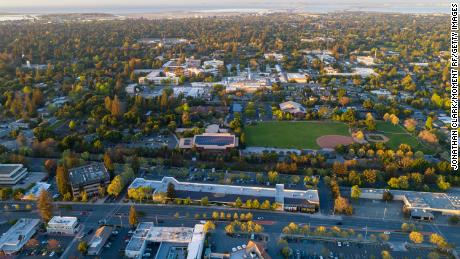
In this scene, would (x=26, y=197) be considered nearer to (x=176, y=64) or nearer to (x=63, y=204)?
(x=63, y=204)

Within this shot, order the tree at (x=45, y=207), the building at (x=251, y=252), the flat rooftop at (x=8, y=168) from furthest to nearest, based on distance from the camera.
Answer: the flat rooftop at (x=8, y=168), the tree at (x=45, y=207), the building at (x=251, y=252)

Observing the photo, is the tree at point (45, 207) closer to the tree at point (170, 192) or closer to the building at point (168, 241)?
the building at point (168, 241)

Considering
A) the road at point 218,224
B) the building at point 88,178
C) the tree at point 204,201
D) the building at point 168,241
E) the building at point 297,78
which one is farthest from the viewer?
the building at point 297,78

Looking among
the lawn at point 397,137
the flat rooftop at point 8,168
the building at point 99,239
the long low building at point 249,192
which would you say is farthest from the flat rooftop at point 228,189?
the lawn at point 397,137

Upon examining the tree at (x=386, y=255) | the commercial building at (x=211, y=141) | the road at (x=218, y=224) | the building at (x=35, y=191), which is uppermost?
the commercial building at (x=211, y=141)

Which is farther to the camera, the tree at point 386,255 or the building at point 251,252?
the tree at point 386,255

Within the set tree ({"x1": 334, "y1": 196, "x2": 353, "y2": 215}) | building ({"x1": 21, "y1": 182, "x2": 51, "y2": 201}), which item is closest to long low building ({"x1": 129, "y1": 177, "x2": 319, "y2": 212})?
tree ({"x1": 334, "y1": 196, "x2": 353, "y2": 215})

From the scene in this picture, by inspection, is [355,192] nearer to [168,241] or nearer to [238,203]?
[238,203]
